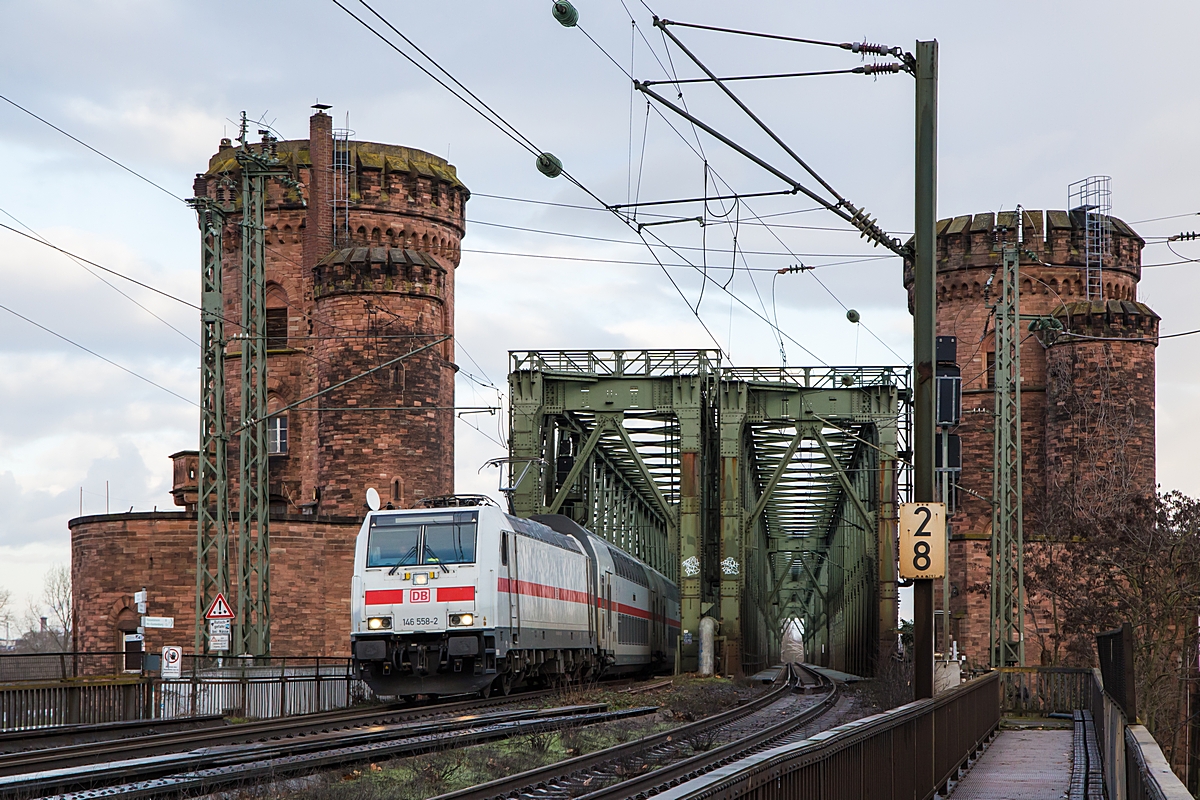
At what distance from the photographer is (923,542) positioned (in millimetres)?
16234

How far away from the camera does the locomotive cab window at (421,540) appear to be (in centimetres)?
2397

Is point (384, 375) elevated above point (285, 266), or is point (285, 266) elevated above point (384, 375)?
point (285, 266)

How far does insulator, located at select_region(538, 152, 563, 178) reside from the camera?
1981cm

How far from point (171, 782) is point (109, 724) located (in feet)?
28.9

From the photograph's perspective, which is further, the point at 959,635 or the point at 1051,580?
the point at 959,635

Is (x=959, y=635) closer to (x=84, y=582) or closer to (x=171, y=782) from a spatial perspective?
(x=84, y=582)

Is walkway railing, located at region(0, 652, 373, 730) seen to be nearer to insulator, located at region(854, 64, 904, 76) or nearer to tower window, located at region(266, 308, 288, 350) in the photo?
insulator, located at region(854, 64, 904, 76)

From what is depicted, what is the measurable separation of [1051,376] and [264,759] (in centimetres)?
5153

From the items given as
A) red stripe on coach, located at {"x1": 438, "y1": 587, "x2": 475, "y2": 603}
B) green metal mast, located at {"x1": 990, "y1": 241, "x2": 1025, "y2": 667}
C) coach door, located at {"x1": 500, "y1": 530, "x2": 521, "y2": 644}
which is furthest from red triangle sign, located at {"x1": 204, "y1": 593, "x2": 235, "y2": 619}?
green metal mast, located at {"x1": 990, "y1": 241, "x2": 1025, "y2": 667}

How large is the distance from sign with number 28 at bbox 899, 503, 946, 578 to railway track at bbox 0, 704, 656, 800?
5.03m

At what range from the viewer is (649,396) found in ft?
133

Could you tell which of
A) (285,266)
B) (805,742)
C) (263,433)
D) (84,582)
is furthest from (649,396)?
(805,742)

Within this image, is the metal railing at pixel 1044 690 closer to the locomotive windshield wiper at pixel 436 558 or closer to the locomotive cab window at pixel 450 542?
the locomotive cab window at pixel 450 542

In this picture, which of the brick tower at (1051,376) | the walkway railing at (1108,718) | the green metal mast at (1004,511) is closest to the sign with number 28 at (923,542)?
the walkway railing at (1108,718)
